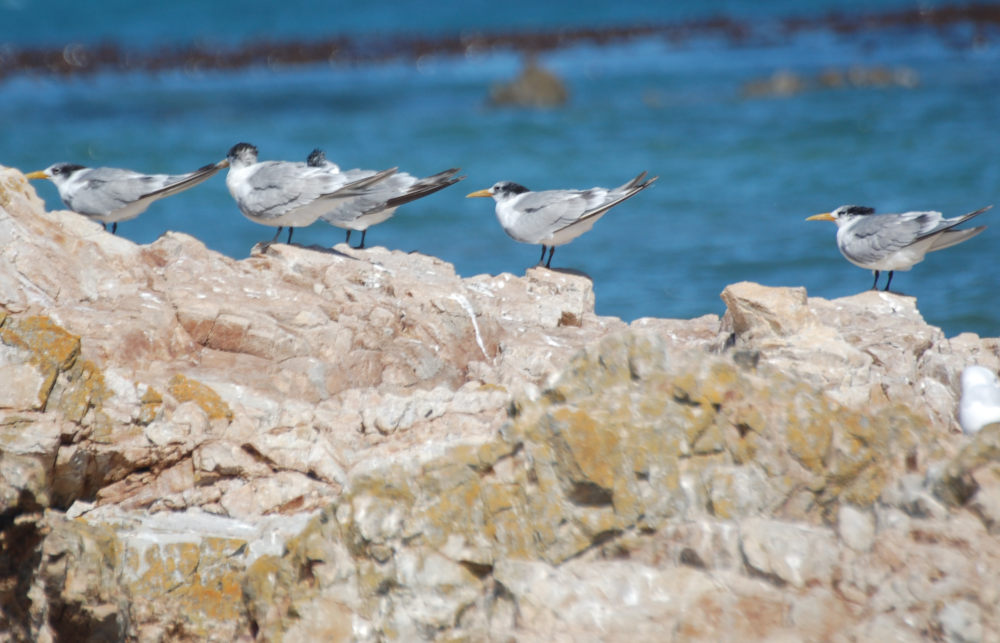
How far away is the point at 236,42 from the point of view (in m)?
37.8

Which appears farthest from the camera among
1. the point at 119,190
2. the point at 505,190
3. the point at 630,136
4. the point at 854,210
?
the point at 630,136

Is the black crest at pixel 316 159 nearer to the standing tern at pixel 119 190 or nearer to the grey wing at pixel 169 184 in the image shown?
the standing tern at pixel 119 190

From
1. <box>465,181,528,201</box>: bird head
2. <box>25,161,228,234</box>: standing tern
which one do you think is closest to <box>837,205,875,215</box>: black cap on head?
<box>465,181,528,201</box>: bird head

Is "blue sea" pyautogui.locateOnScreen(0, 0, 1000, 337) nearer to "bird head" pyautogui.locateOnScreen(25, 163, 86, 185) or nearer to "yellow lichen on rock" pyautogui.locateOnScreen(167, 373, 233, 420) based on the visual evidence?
"bird head" pyautogui.locateOnScreen(25, 163, 86, 185)

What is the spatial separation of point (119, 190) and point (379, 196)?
1653 mm

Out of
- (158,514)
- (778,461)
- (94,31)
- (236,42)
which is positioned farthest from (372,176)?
(94,31)

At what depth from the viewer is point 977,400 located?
5.24m

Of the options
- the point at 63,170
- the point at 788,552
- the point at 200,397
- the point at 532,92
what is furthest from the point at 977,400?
the point at 532,92

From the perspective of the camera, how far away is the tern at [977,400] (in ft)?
16.8

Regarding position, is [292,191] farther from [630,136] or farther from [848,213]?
[630,136]

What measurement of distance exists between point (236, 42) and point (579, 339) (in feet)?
111

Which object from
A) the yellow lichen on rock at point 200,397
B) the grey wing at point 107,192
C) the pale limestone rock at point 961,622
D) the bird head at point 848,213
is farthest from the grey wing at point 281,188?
the pale limestone rock at point 961,622

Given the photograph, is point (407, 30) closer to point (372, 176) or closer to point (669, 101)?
point (669, 101)

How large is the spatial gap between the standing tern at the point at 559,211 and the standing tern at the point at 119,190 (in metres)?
2.02
